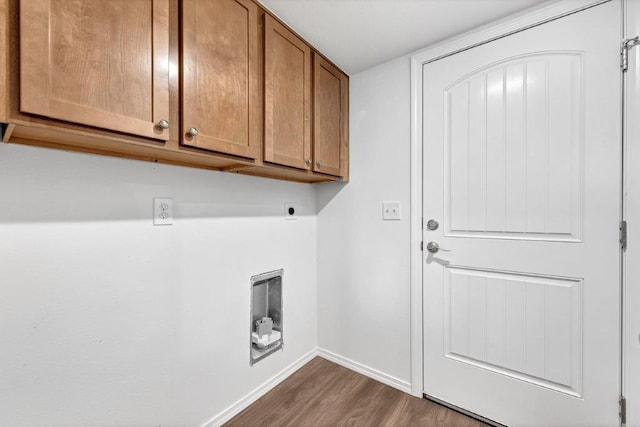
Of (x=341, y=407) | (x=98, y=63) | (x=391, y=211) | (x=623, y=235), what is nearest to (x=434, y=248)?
(x=391, y=211)

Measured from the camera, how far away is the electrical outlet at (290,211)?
192 centimetres

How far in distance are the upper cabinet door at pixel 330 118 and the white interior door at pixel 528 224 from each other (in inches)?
21.8

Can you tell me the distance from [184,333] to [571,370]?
1.83 metres

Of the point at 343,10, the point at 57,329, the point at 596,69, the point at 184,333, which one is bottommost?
the point at 184,333

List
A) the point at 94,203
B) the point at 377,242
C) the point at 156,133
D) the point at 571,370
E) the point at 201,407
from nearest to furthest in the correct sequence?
the point at 156,133
the point at 94,203
the point at 571,370
the point at 201,407
the point at 377,242

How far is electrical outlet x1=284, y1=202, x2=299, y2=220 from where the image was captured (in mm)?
1921

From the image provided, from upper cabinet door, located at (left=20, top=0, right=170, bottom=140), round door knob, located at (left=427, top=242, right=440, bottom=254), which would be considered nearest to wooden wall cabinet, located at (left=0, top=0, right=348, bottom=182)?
upper cabinet door, located at (left=20, top=0, right=170, bottom=140)

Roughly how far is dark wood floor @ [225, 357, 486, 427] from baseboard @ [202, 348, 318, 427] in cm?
3

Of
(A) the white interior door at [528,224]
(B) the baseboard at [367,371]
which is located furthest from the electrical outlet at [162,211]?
(B) the baseboard at [367,371]

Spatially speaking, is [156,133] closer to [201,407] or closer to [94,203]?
[94,203]

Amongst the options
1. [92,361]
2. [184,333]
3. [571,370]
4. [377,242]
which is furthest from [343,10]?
[571,370]

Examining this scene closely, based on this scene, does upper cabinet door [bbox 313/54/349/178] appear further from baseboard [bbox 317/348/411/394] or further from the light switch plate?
baseboard [bbox 317/348/411/394]

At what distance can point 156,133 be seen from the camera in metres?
0.95

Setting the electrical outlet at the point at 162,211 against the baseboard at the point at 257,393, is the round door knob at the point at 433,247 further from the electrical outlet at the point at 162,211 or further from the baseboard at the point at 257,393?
Result: the electrical outlet at the point at 162,211
